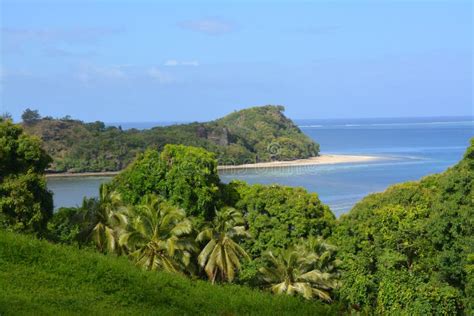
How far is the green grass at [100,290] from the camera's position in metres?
22.5

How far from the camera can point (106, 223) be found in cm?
3047

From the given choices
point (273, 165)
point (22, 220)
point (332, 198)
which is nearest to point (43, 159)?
point (22, 220)

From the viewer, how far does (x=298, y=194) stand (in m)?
33.3

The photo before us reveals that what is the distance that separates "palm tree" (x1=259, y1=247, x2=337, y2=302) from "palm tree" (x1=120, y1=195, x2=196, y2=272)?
145 inches

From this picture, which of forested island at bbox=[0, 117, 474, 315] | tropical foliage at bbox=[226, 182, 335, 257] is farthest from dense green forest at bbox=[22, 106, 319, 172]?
tropical foliage at bbox=[226, 182, 335, 257]

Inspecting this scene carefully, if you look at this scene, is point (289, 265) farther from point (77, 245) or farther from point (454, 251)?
point (77, 245)

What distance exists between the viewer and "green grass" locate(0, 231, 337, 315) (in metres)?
22.5

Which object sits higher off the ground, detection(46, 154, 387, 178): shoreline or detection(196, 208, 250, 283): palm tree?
detection(46, 154, 387, 178): shoreline

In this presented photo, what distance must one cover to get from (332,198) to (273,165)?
56.3m

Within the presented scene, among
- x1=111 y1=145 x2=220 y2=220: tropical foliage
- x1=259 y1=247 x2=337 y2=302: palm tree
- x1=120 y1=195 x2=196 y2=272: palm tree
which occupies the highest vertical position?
x1=111 y1=145 x2=220 y2=220: tropical foliage

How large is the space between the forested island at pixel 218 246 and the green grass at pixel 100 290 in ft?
0.19

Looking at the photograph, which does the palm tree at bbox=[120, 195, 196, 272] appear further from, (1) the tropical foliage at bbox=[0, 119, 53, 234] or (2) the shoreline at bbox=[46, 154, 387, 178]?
(2) the shoreline at bbox=[46, 154, 387, 178]

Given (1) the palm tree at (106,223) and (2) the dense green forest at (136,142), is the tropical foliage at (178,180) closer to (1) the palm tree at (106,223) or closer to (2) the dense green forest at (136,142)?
(1) the palm tree at (106,223)

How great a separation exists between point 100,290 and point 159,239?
5.10m
